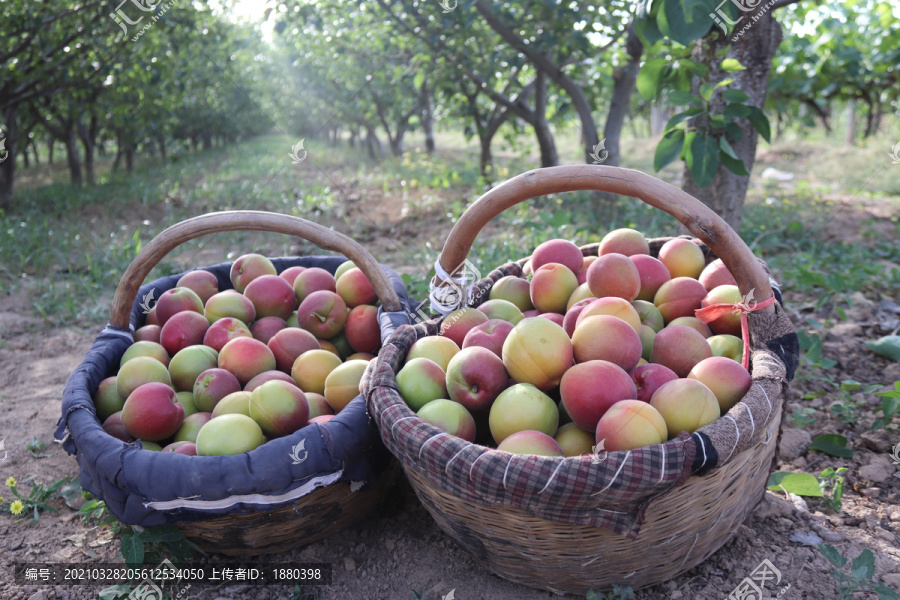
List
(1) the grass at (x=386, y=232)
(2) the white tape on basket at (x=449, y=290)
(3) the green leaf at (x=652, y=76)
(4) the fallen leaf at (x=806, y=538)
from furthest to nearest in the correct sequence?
1. (1) the grass at (x=386, y=232)
2. (3) the green leaf at (x=652, y=76)
3. (2) the white tape on basket at (x=449, y=290)
4. (4) the fallen leaf at (x=806, y=538)

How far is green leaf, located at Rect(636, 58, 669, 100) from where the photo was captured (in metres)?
3.35

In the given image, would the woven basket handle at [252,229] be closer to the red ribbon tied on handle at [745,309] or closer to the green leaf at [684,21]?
the red ribbon tied on handle at [745,309]

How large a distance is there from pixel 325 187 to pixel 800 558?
8.31 m

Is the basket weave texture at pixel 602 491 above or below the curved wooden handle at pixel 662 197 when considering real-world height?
below

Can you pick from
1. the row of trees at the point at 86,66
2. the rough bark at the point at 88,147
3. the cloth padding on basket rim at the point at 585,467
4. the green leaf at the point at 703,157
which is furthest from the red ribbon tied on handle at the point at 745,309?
the rough bark at the point at 88,147

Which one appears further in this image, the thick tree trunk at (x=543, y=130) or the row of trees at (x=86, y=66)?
the thick tree trunk at (x=543, y=130)

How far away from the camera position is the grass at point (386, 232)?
14.2 ft

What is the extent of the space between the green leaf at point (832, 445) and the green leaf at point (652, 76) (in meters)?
2.04

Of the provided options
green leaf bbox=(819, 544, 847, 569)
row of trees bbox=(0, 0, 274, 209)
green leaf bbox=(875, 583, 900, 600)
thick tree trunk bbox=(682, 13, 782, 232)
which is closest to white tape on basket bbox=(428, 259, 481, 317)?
green leaf bbox=(819, 544, 847, 569)

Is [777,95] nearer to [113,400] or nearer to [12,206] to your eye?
[113,400]

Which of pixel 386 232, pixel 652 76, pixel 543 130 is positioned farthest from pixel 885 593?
pixel 543 130

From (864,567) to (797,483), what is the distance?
41 centimetres

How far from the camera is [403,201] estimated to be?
8.02 meters

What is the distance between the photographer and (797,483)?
1.92 m
